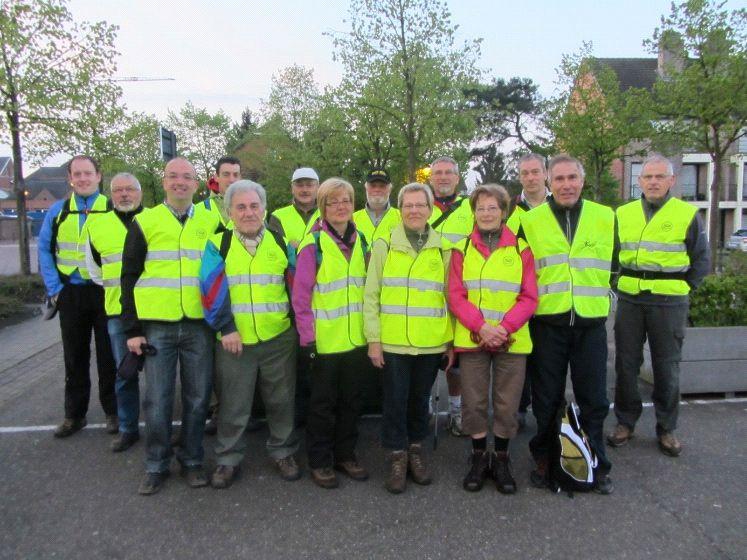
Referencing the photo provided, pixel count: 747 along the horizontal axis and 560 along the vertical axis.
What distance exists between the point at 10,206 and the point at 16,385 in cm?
9560

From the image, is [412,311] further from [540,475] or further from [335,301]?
[540,475]

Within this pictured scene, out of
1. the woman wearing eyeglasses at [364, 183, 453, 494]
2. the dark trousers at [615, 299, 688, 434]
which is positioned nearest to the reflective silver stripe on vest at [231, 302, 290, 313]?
the woman wearing eyeglasses at [364, 183, 453, 494]

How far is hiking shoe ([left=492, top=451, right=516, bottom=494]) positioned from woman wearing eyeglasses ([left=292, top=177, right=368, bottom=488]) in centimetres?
91

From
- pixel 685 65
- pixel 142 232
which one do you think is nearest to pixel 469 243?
pixel 142 232

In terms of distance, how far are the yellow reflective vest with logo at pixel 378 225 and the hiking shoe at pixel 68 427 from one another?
2.95 meters

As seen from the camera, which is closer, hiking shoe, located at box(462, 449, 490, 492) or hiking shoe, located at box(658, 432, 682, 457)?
hiking shoe, located at box(462, 449, 490, 492)

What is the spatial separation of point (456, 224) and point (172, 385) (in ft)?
8.42

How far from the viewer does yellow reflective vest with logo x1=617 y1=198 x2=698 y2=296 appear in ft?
14.3

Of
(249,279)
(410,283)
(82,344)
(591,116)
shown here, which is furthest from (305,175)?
(591,116)

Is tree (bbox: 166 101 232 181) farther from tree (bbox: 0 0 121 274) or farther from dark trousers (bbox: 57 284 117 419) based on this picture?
dark trousers (bbox: 57 284 117 419)

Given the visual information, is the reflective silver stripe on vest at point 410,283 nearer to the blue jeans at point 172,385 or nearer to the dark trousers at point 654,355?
the blue jeans at point 172,385

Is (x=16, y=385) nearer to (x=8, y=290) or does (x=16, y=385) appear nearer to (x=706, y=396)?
(x=8, y=290)

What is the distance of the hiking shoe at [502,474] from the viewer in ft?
12.3

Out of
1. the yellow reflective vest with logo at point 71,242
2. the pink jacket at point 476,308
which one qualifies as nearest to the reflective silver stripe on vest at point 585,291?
the pink jacket at point 476,308
